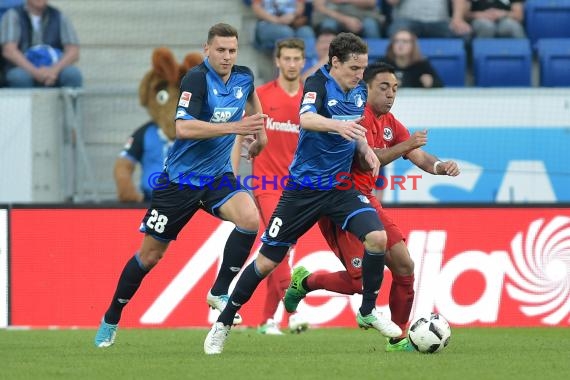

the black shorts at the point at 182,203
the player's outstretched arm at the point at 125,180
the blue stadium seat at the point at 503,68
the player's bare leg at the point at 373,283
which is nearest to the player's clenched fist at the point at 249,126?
the black shorts at the point at 182,203

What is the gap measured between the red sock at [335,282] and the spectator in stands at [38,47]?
19.8 ft

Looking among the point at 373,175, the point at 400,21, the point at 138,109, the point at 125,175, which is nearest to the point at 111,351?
the point at 373,175

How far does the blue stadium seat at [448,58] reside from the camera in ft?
50.7

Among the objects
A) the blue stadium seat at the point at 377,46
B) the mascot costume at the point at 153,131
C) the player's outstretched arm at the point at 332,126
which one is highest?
the player's outstretched arm at the point at 332,126

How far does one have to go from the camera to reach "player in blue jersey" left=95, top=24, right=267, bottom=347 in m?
9.27

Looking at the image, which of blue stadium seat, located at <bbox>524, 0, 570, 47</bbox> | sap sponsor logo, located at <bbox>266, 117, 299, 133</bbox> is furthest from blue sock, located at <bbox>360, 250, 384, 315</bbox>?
blue stadium seat, located at <bbox>524, 0, 570, 47</bbox>

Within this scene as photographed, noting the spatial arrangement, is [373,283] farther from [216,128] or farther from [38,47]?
[38,47]

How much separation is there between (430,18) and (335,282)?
6.85m

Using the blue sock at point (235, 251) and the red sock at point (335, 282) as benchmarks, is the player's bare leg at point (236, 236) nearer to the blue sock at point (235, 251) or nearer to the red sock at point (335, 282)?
the blue sock at point (235, 251)

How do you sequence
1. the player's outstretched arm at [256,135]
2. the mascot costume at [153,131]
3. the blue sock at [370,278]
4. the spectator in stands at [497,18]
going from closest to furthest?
the blue sock at [370,278] < the player's outstretched arm at [256,135] < the mascot costume at [153,131] < the spectator in stands at [497,18]

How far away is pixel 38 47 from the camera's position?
50.0 ft

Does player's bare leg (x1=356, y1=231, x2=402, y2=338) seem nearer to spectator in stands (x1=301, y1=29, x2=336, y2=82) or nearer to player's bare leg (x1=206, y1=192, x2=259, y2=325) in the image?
player's bare leg (x1=206, y1=192, x2=259, y2=325)

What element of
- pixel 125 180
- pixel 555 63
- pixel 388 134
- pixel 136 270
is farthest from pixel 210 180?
pixel 555 63

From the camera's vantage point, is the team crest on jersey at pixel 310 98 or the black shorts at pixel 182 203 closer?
the team crest on jersey at pixel 310 98
